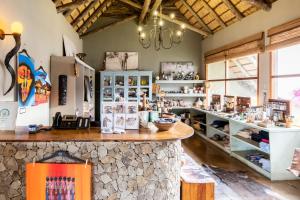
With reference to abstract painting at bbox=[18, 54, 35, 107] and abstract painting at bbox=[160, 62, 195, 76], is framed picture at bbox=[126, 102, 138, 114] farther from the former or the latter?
abstract painting at bbox=[160, 62, 195, 76]

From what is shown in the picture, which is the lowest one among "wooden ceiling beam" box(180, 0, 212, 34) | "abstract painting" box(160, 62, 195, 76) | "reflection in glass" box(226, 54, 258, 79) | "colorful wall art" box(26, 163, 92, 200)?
"colorful wall art" box(26, 163, 92, 200)

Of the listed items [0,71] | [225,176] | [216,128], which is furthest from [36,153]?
[216,128]

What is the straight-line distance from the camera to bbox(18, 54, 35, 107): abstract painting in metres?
3.53

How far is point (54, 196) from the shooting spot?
8.20 feet

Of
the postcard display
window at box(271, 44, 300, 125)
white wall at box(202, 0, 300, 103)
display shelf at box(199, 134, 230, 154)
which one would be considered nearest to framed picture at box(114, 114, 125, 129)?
the postcard display

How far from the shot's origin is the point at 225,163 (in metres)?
5.57

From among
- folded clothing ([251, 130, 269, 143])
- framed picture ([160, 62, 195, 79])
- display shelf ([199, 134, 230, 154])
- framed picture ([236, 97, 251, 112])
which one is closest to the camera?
folded clothing ([251, 130, 269, 143])

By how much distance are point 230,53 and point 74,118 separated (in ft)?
17.0

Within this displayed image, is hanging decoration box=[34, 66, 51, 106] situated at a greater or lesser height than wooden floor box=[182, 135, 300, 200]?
greater

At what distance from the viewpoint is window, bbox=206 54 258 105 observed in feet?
20.7

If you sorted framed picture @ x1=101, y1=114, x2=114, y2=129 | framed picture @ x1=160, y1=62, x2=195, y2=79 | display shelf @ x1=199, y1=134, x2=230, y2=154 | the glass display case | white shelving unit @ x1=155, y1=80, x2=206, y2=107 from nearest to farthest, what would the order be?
1. framed picture @ x1=101, y1=114, x2=114, y2=129
2. display shelf @ x1=199, y1=134, x2=230, y2=154
3. the glass display case
4. white shelving unit @ x1=155, y1=80, x2=206, y2=107
5. framed picture @ x1=160, y1=62, x2=195, y2=79

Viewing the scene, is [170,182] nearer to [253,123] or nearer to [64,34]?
[253,123]

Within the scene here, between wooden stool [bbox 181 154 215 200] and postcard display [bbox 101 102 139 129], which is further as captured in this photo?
wooden stool [bbox 181 154 215 200]

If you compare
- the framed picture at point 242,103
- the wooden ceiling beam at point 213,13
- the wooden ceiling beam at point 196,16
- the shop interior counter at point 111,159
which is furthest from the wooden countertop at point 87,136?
the wooden ceiling beam at point 196,16
